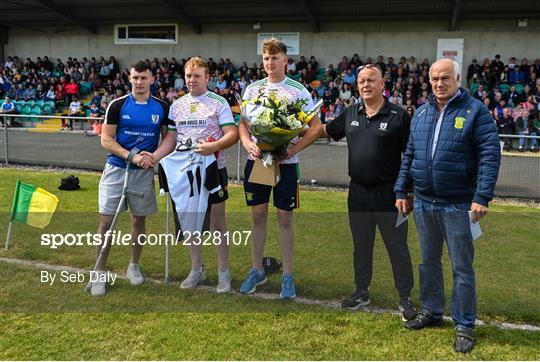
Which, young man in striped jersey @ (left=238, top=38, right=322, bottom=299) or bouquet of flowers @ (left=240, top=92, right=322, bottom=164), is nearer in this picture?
bouquet of flowers @ (left=240, top=92, right=322, bottom=164)

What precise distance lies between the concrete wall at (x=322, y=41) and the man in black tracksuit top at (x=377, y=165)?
21.2 meters

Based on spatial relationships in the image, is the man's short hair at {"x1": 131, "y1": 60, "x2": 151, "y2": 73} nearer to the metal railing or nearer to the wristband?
the wristband

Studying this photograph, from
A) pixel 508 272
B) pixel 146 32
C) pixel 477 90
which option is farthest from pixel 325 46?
pixel 508 272

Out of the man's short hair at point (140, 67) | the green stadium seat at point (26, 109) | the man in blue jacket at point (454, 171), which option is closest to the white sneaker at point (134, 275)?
the man's short hair at point (140, 67)

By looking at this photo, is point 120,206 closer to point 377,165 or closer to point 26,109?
point 377,165

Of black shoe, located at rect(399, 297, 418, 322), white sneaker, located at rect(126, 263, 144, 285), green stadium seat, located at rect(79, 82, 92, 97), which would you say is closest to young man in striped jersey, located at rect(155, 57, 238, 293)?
white sneaker, located at rect(126, 263, 144, 285)

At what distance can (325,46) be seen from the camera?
24547mm

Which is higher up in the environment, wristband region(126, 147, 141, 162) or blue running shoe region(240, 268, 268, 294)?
wristband region(126, 147, 141, 162)

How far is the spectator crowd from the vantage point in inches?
695

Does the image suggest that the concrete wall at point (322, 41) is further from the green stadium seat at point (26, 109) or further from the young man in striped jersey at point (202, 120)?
the young man in striped jersey at point (202, 120)

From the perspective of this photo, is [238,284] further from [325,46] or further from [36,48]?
[36,48]

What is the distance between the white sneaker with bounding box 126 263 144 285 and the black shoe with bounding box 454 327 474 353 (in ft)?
8.96

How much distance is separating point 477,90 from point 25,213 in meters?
18.0

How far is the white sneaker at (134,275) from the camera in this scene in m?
4.38
